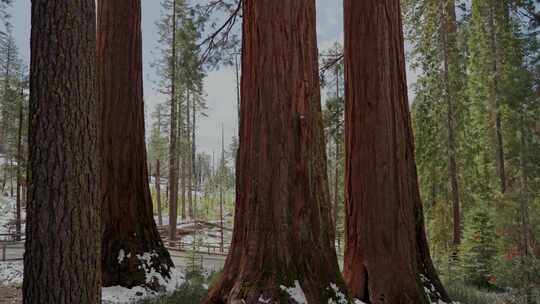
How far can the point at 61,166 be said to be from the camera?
3.07 metres

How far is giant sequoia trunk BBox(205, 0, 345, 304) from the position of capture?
3.94 meters

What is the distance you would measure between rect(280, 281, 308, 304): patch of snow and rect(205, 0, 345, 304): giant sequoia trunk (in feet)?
0.07

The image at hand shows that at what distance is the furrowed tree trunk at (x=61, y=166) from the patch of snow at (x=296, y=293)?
1.61 metres

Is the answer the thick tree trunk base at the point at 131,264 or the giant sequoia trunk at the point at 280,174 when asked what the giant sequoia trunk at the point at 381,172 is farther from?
the thick tree trunk base at the point at 131,264

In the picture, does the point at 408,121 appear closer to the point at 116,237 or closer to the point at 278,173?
the point at 278,173

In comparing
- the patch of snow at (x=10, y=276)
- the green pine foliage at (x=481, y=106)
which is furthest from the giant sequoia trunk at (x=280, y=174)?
the green pine foliage at (x=481, y=106)

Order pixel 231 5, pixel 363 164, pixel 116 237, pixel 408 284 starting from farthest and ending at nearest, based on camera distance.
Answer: pixel 231 5 < pixel 116 237 < pixel 363 164 < pixel 408 284

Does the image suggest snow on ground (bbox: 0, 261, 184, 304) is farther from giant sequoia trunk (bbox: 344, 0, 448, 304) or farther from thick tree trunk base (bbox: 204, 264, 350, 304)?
giant sequoia trunk (bbox: 344, 0, 448, 304)

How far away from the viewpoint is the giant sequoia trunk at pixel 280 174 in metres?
3.94

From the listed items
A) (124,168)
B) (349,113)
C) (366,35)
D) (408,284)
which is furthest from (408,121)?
(124,168)

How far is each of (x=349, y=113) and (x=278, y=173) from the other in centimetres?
197

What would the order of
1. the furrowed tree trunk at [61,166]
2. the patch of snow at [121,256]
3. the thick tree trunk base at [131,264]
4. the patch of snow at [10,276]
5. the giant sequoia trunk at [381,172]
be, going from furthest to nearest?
the patch of snow at [10,276], the patch of snow at [121,256], the thick tree trunk base at [131,264], the giant sequoia trunk at [381,172], the furrowed tree trunk at [61,166]

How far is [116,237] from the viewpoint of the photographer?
6.80 metres

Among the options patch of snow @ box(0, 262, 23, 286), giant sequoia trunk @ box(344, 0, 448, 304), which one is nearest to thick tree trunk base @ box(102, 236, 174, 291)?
giant sequoia trunk @ box(344, 0, 448, 304)
